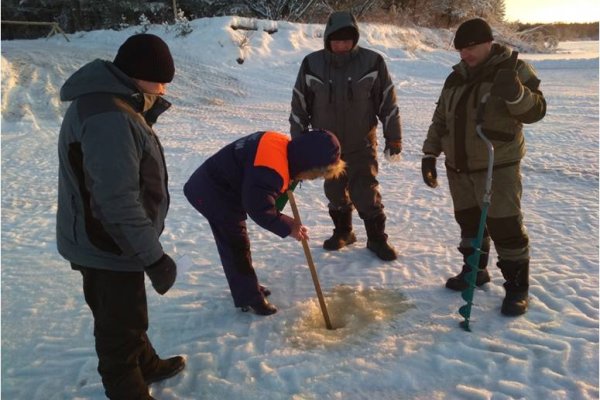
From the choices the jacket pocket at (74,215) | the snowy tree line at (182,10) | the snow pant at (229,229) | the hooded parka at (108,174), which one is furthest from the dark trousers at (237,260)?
the snowy tree line at (182,10)

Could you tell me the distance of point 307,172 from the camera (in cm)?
294

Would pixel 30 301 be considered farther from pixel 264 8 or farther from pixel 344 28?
pixel 264 8

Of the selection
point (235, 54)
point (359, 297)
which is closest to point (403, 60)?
point (235, 54)

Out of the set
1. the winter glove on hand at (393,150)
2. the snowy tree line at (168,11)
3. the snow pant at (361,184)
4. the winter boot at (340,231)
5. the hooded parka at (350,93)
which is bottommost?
the winter boot at (340,231)

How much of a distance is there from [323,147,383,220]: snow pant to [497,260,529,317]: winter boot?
125 cm

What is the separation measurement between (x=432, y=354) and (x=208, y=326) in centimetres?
150

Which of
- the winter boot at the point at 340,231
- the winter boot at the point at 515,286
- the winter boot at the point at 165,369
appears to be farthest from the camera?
the winter boot at the point at 340,231

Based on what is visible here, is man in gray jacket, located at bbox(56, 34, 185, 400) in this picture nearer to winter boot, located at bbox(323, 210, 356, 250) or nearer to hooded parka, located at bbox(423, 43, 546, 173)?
hooded parka, located at bbox(423, 43, 546, 173)

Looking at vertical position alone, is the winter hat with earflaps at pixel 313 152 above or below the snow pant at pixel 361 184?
above

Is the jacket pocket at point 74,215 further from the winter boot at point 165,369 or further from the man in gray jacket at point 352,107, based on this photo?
the man in gray jacket at point 352,107

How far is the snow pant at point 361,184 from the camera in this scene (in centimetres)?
414

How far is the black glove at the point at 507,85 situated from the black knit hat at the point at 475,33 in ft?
1.09

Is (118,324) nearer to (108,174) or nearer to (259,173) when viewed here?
(108,174)

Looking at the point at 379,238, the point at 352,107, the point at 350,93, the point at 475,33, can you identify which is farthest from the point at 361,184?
the point at 475,33
